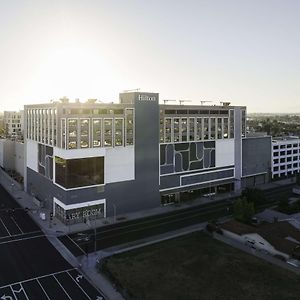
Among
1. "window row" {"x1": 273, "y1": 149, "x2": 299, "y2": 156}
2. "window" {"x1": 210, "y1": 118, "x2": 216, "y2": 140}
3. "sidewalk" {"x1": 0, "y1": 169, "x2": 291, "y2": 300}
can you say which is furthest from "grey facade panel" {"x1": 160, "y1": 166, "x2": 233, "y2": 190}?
"window row" {"x1": 273, "y1": 149, "x2": 299, "y2": 156}

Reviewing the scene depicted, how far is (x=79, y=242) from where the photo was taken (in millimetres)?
61312

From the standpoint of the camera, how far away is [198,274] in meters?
49.0

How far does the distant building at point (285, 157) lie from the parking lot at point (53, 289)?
86.1 m

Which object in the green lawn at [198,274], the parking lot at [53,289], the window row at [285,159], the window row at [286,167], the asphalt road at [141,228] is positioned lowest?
the parking lot at [53,289]

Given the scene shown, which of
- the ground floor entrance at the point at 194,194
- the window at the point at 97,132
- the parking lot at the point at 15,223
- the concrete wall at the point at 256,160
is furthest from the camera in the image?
the concrete wall at the point at 256,160

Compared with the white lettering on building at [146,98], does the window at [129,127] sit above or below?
below

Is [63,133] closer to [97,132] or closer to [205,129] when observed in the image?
[97,132]

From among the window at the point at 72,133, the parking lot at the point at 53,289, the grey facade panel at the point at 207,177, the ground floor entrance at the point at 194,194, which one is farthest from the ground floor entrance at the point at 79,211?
the grey facade panel at the point at 207,177

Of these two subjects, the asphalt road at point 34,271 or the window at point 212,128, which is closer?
the asphalt road at point 34,271

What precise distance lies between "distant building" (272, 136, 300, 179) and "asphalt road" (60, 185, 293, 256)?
3050 cm

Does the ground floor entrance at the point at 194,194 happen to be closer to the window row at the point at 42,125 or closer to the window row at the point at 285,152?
the window row at the point at 285,152

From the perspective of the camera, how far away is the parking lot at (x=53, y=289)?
4316 centimetres

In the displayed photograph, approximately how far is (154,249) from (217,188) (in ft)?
145

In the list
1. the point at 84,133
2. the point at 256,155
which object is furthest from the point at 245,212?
the point at 256,155
